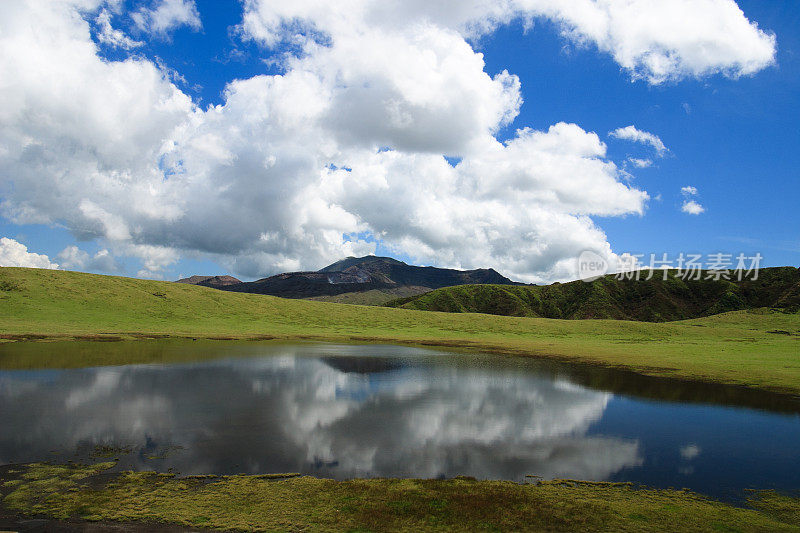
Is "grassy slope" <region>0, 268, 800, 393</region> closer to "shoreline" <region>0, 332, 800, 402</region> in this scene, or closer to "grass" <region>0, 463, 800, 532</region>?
"shoreline" <region>0, 332, 800, 402</region>

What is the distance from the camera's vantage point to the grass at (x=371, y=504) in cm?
1212

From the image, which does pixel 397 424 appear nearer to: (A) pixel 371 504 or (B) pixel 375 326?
(A) pixel 371 504

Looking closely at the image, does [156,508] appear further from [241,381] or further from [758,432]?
[758,432]

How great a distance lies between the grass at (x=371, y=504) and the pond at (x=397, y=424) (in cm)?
110

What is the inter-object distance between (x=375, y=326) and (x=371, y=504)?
287ft

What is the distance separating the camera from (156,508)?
12.6 meters

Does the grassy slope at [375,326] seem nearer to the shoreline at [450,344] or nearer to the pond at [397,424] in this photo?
the shoreline at [450,344]

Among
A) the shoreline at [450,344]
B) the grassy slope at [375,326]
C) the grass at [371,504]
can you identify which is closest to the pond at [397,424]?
the grass at [371,504]

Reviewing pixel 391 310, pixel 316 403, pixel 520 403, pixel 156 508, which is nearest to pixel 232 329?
pixel 391 310

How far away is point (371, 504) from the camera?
43.1 ft

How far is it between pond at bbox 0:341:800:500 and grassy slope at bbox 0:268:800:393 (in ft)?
66.0

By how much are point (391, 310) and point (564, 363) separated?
74161mm

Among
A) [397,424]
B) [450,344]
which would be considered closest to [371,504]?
[397,424]

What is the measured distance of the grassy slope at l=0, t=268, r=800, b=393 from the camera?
190 feet
